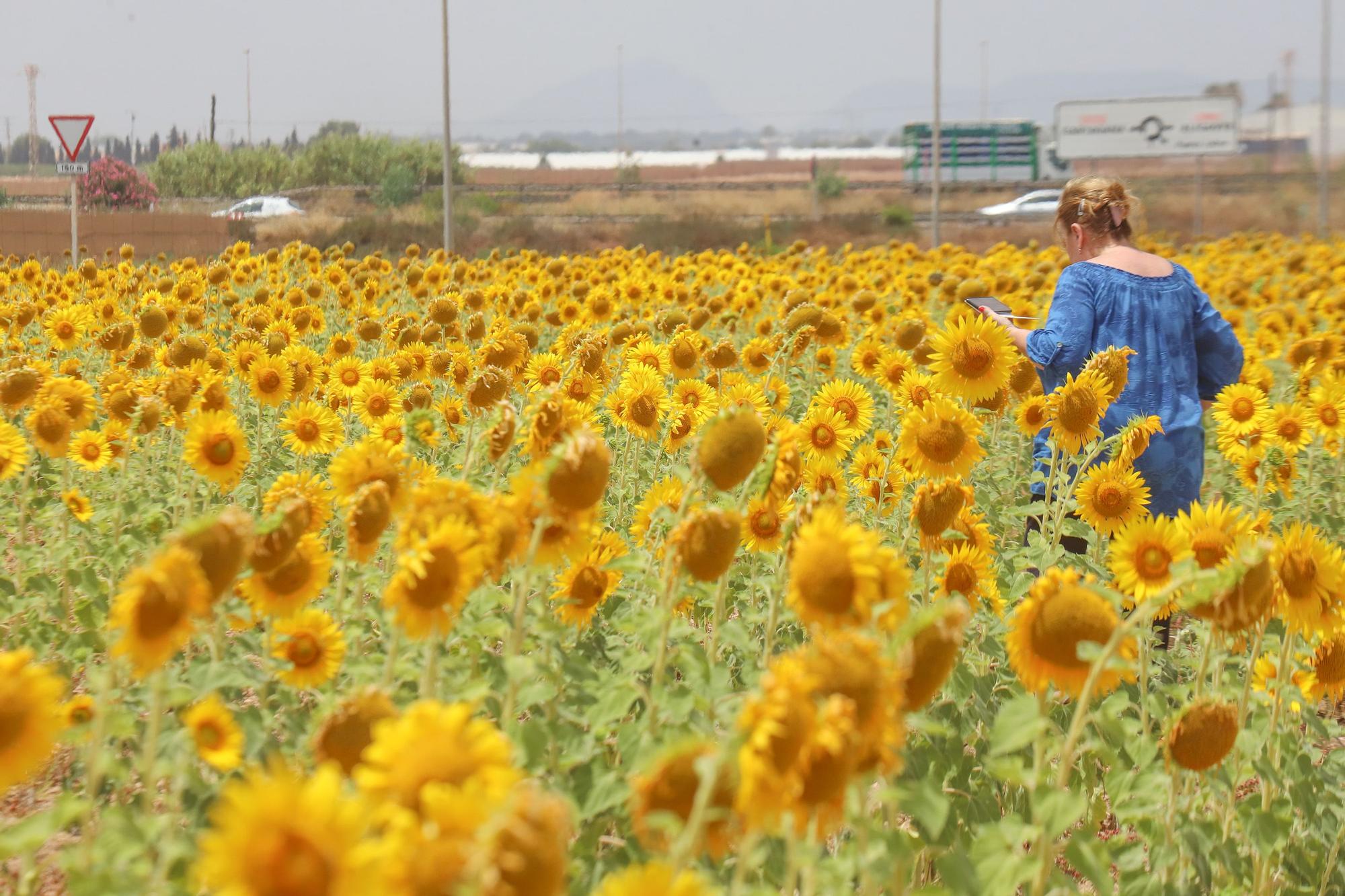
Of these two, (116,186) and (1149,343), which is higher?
(116,186)

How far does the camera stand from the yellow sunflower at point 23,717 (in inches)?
64.7

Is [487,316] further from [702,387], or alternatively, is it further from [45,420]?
[45,420]

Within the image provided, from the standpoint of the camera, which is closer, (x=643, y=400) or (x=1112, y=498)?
(x=1112, y=498)

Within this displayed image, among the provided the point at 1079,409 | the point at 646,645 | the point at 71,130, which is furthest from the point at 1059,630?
the point at 71,130

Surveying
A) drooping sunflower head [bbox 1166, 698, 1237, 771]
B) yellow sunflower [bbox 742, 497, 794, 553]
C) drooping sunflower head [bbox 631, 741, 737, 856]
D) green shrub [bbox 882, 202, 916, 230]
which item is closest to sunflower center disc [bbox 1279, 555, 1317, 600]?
drooping sunflower head [bbox 1166, 698, 1237, 771]

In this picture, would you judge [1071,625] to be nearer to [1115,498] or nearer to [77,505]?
[1115,498]

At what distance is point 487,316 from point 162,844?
22.5 feet

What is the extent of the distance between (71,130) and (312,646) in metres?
9.41

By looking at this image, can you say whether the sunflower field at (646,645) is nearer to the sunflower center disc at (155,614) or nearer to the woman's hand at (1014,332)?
the sunflower center disc at (155,614)

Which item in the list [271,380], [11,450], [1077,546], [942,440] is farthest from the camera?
[1077,546]

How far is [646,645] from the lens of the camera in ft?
8.46

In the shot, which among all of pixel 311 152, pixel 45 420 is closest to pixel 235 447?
pixel 45 420

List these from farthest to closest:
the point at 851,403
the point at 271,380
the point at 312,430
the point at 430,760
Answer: the point at 271,380 < the point at 851,403 < the point at 312,430 < the point at 430,760

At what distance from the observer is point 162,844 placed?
1625 mm
